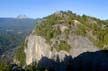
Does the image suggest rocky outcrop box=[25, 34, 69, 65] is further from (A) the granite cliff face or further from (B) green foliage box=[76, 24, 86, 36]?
(B) green foliage box=[76, 24, 86, 36]

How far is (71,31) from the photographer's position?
429 ft

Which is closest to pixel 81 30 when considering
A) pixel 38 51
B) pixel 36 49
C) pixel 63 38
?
pixel 63 38

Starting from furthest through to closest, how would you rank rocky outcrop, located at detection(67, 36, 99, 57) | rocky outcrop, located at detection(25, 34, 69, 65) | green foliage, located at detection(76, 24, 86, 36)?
1. green foliage, located at detection(76, 24, 86, 36)
2. rocky outcrop, located at detection(25, 34, 69, 65)
3. rocky outcrop, located at detection(67, 36, 99, 57)

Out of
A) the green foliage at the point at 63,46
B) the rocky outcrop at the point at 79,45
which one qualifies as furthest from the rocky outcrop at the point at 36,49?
the rocky outcrop at the point at 79,45

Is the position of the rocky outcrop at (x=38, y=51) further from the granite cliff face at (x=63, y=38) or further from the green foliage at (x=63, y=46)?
the green foliage at (x=63, y=46)

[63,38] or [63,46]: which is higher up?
[63,38]

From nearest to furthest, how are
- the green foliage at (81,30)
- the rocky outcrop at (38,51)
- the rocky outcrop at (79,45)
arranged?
the rocky outcrop at (79,45) → the rocky outcrop at (38,51) → the green foliage at (81,30)

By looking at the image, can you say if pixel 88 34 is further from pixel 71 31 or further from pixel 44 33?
pixel 44 33

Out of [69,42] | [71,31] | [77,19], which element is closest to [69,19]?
[77,19]

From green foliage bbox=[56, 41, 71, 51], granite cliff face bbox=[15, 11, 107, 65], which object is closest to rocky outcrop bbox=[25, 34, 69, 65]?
granite cliff face bbox=[15, 11, 107, 65]

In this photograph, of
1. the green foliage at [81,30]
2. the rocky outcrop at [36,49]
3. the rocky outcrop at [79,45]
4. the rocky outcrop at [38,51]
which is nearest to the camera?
the rocky outcrop at [79,45]

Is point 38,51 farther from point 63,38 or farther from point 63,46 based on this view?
point 63,46

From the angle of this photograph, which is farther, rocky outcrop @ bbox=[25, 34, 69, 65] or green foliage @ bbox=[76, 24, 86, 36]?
green foliage @ bbox=[76, 24, 86, 36]

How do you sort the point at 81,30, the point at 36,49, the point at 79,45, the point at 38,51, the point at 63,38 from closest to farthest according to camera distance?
the point at 79,45 < the point at 63,38 < the point at 81,30 < the point at 38,51 < the point at 36,49
